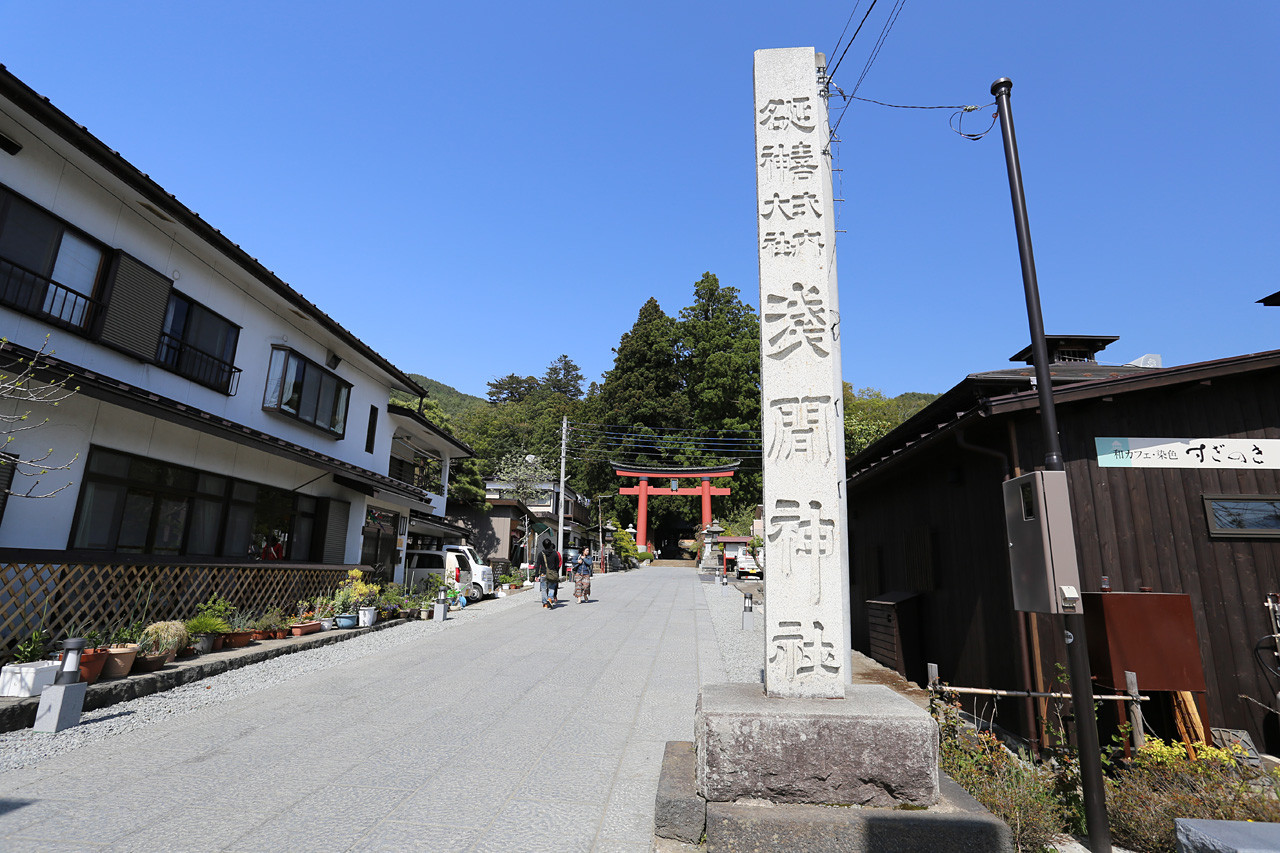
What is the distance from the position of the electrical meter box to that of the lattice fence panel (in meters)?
10.7

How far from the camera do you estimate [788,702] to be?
406 cm

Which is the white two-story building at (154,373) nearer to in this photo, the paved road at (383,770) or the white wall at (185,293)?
the white wall at (185,293)

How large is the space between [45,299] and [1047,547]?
13.0 meters

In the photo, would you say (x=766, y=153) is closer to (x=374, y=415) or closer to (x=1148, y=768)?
(x=1148, y=768)

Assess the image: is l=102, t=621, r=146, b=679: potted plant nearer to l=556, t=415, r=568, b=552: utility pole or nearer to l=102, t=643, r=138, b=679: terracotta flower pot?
l=102, t=643, r=138, b=679: terracotta flower pot

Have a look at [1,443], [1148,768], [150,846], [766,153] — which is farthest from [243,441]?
[1148,768]

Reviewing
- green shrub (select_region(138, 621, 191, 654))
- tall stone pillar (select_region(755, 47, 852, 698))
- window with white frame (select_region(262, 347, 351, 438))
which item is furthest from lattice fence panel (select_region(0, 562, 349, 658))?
tall stone pillar (select_region(755, 47, 852, 698))

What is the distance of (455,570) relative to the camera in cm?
2150

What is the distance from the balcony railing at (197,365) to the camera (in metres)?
11.4

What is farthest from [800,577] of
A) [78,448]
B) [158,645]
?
[78,448]

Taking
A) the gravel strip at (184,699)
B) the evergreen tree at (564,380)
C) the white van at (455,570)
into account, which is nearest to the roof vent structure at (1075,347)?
the gravel strip at (184,699)

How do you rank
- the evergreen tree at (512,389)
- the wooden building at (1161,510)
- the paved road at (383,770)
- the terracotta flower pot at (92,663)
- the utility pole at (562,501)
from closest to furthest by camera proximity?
the paved road at (383,770) → the wooden building at (1161,510) → the terracotta flower pot at (92,663) → the utility pole at (562,501) → the evergreen tree at (512,389)

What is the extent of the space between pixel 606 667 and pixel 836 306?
7149 millimetres

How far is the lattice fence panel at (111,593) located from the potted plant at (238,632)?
59 cm
